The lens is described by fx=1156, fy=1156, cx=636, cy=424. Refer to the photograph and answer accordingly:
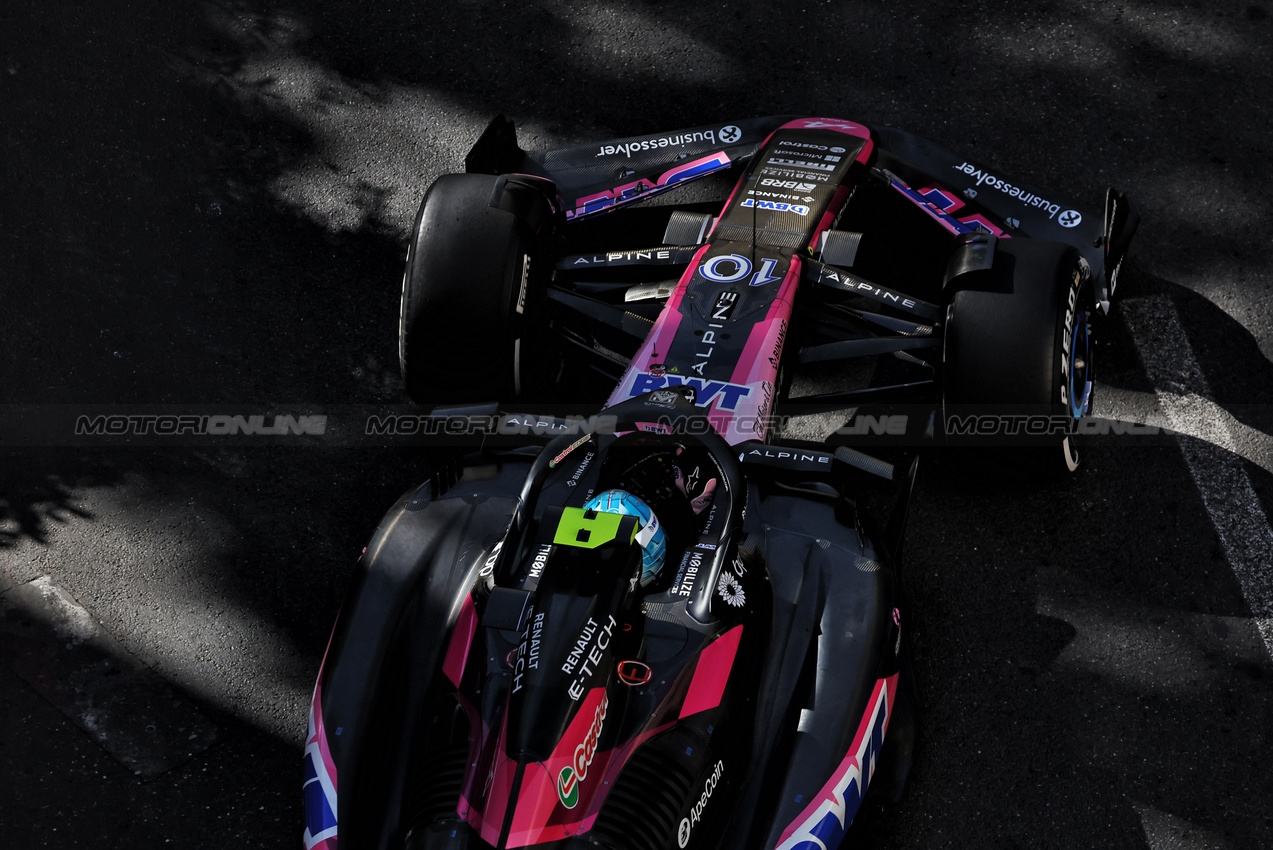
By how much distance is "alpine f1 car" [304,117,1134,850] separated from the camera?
306 centimetres

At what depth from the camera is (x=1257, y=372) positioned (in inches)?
197

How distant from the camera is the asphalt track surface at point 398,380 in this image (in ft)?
13.0

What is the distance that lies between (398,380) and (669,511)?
1.99 metres

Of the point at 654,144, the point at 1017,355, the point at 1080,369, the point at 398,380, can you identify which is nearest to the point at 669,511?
the point at 1017,355

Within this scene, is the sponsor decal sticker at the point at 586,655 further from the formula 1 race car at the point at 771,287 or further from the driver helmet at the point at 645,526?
the formula 1 race car at the point at 771,287

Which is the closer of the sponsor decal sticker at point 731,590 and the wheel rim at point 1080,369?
the sponsor decal sticker at point 731,590

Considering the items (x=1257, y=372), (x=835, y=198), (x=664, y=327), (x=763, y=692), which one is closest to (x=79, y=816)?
(x=763, y=692)

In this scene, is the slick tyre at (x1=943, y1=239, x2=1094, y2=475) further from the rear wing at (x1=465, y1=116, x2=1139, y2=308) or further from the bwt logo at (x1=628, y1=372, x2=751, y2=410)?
the bwt logo at (x1=628, y1=372, x2=751, y2=410)

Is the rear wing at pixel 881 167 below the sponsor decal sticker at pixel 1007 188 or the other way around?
below

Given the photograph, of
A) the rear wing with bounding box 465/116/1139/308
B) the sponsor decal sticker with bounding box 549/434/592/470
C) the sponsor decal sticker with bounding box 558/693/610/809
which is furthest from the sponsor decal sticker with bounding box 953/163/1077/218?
the sponsor decal sticker with bounding box 558/693/610/809

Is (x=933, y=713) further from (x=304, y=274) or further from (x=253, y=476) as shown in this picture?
(x=304, y=274)

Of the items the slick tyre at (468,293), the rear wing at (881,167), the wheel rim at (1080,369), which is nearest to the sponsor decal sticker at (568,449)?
the slick tyre at (468,293)

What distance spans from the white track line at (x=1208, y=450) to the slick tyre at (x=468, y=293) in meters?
2.74

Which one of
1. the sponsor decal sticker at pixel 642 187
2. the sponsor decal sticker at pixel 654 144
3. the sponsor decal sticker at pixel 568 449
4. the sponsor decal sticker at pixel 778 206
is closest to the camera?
the sponsor decal sticker at pixel 568 449
